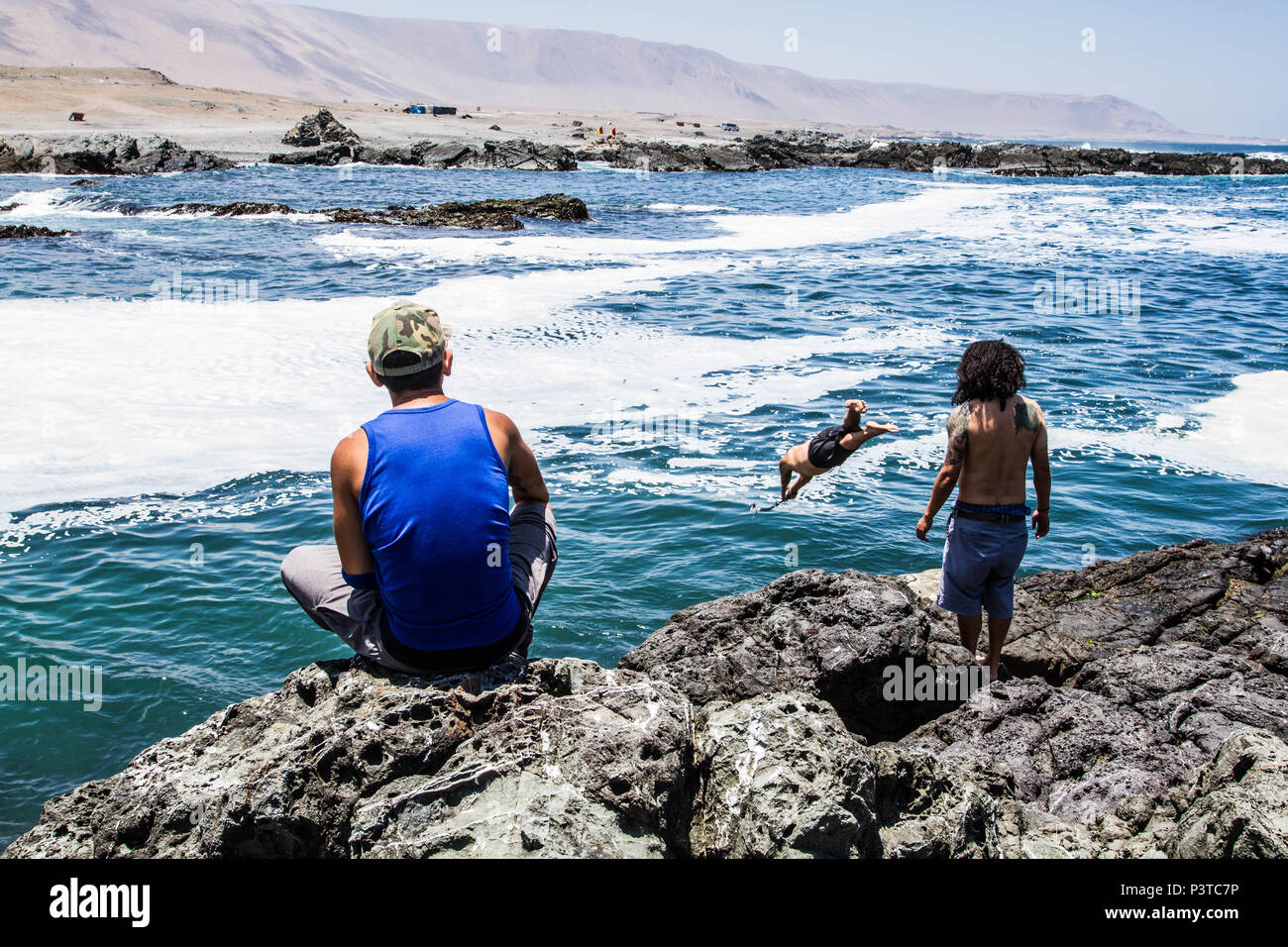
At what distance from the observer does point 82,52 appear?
164 meters

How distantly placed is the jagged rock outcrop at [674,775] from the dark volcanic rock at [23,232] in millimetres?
24626

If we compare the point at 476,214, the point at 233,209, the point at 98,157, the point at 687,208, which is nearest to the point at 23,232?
the point at 233,209

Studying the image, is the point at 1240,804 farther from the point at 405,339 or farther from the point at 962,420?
the point at 405,339

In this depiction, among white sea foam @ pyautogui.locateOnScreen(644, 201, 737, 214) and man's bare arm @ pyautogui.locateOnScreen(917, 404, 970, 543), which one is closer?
man's bare arm @ pyautogui.locateOnScreen(917, 404, 970, 543)

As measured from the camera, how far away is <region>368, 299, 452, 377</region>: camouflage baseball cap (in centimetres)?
348

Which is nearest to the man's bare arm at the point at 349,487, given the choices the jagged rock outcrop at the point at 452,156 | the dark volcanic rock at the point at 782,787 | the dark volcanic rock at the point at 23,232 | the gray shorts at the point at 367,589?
the gray shorts at the point at 367,589

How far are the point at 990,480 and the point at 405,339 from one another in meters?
3.46

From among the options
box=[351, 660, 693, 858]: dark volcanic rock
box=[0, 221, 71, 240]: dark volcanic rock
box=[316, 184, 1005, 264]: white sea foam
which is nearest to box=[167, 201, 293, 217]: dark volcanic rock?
box=[316, 184, 1005, 264]: white sea foam

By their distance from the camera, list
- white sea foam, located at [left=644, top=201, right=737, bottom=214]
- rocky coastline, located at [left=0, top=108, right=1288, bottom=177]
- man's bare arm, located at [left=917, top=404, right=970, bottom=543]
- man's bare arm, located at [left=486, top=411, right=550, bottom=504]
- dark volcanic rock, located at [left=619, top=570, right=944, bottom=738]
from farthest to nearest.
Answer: rocky coastline, located at [left=0, top=108, right=1288, bottom=177]
white sea foam, located at [left=644, top=201, right=737, bottom=214]
man's bare arm, located at [left=917, top=404, right=970, bottom=543]
dark volcanic rock, located at [left=619, top=570, right=944, bottom=738]
man's bare arm, located at [left=486, top=411, right=550, bottom=504]

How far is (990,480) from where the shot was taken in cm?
538

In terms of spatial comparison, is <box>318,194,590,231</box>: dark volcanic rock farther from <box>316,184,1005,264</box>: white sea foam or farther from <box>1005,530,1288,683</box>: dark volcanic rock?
<box>1005,530,1288,683</box>: dark volcanic rock

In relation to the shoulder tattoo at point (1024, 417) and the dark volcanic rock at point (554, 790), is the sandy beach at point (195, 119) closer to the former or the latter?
the shoulder tattoo at point (1024, 417)

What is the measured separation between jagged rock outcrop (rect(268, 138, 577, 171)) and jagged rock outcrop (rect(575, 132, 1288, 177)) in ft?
24.4
